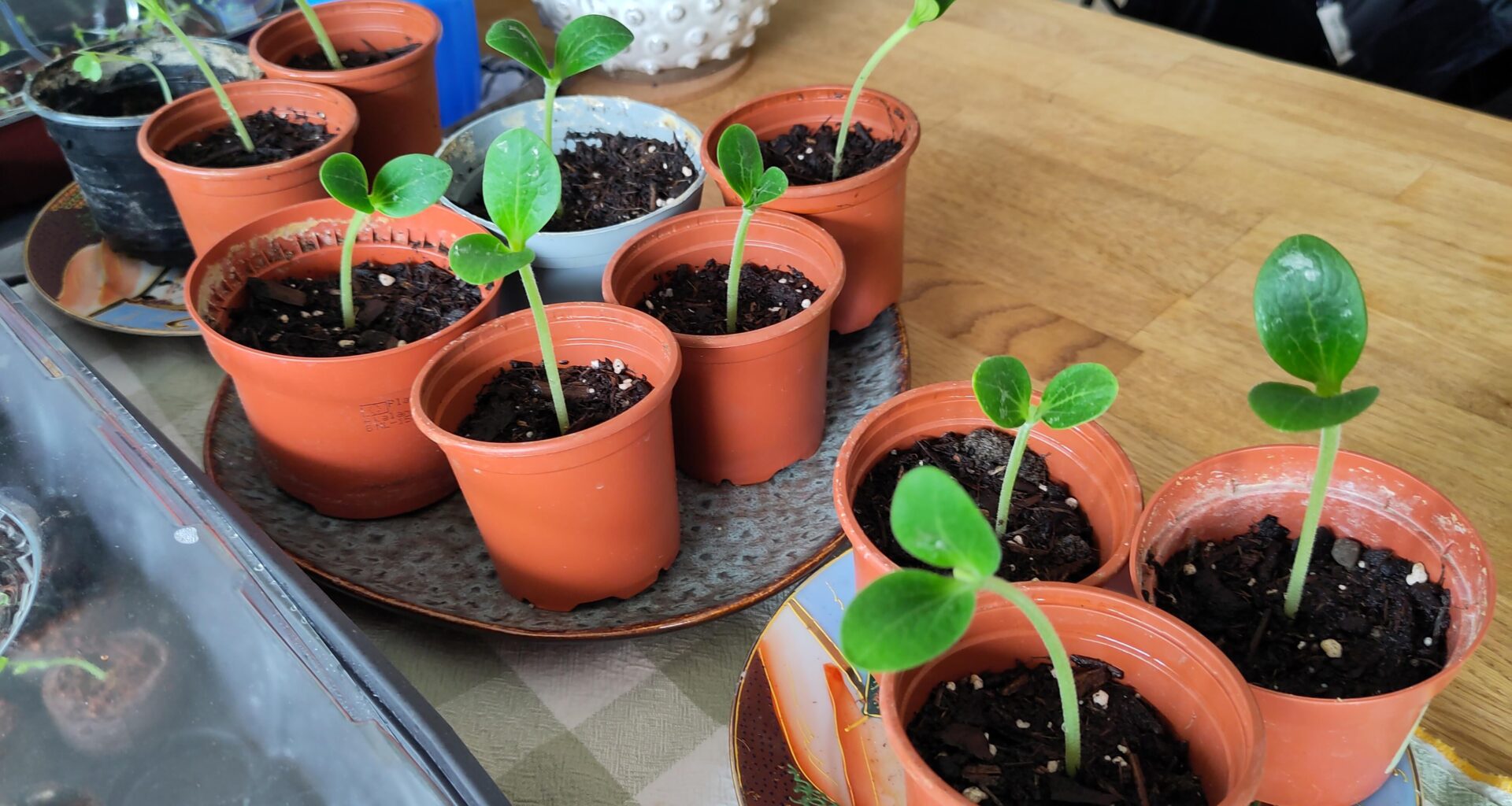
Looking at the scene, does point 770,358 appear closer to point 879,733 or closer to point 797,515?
point 797,515

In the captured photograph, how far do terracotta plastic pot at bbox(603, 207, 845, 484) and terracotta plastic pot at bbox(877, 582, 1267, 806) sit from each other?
0.93 ft

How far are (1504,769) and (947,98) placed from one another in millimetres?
814

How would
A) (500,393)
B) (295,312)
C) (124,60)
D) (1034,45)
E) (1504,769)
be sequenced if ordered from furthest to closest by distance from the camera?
(1034,45) → (124,60) → (295,312) → (500,393) → (1504,769)

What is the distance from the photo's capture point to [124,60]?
1.05 metres

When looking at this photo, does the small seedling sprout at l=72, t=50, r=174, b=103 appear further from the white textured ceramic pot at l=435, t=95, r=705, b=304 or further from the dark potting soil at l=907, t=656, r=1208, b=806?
the dark potting soil at l=907, t=656, r=1208, b=806

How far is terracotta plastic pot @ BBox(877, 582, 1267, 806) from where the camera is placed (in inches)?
17.1

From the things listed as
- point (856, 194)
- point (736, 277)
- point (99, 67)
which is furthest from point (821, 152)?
point (99, 67)

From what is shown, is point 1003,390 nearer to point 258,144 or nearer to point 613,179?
point 613,179

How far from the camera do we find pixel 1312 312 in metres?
0.43

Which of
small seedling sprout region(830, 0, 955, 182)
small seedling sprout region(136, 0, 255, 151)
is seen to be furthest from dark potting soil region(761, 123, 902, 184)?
small seedling sprout region(136, 0, 255, 151)

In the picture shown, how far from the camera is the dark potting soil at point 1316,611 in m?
0.50

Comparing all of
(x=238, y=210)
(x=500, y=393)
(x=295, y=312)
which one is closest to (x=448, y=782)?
(x=500, y=393)

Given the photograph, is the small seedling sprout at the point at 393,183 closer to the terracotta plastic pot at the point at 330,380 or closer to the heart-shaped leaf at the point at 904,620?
the terracotta plastic pot at the point at 330,380

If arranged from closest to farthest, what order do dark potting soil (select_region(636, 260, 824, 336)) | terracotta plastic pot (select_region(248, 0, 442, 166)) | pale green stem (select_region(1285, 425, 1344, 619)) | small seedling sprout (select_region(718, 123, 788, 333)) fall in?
pale green stem (select_region(1285, 425, 1344, 619)) < small seedling sprout (select_region(718, 123, 788, 333)) < dark potting soil (select_region(636, 260, 824, 336)) < terracotta plastic pot (select_region(248, 0, 442, 166))
